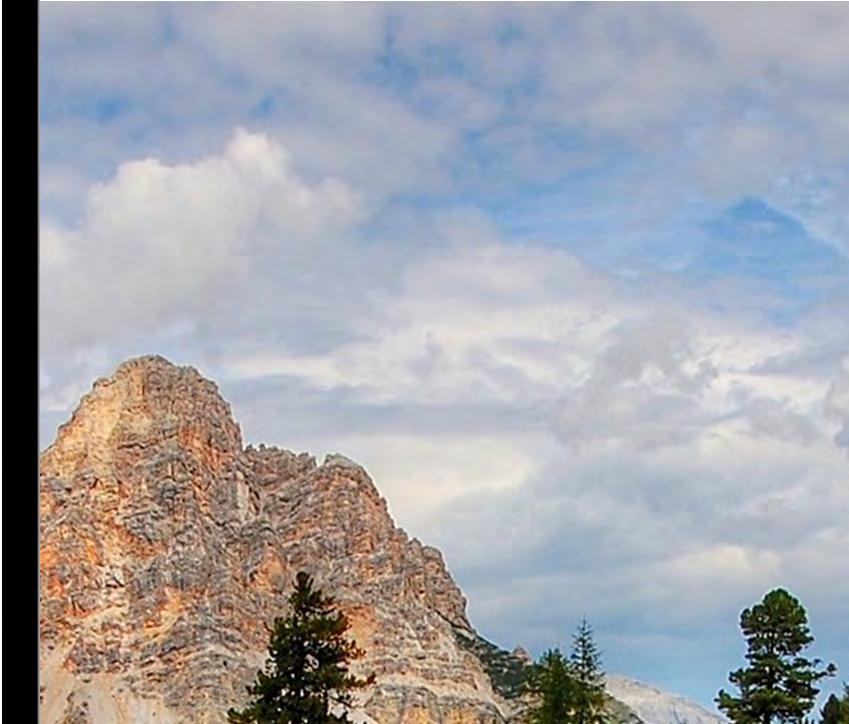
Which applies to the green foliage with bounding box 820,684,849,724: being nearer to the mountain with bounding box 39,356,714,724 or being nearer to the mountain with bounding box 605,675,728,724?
the mountain with bounding box 605,675,728,724

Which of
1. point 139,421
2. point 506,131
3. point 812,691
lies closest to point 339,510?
point 139,421

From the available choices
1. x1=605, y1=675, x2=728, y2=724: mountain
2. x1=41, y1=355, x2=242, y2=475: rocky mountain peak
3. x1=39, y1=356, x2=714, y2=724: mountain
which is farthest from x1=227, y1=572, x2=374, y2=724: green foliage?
x1=41, y1=355, x2=242, y2=475: rocky mountain peak

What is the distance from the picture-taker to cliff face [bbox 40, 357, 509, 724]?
76875 millimetres

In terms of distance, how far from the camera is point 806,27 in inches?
235

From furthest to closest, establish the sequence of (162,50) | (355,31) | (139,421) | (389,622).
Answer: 1. (139,421)
2. (389,622)
3. (162,50)
4. (355,31)

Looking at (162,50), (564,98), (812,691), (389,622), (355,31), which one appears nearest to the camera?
(355,31)

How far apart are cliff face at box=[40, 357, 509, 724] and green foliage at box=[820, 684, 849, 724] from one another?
57352 millimetres

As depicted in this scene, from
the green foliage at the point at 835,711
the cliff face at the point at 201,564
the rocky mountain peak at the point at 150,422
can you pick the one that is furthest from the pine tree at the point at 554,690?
the rocky mountain peak at the point at 150,422

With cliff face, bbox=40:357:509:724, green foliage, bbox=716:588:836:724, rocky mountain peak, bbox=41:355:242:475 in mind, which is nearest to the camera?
green foliage, bbox=716:588:836:724

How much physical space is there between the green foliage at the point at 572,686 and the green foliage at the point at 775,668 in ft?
3.90

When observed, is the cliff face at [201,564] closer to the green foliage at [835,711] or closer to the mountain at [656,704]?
the mountain at [656,704]

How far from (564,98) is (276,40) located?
1.95 metres

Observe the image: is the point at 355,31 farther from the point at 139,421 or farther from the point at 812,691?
the point at 139,421

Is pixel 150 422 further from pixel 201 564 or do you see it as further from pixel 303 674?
pixel 303 674
